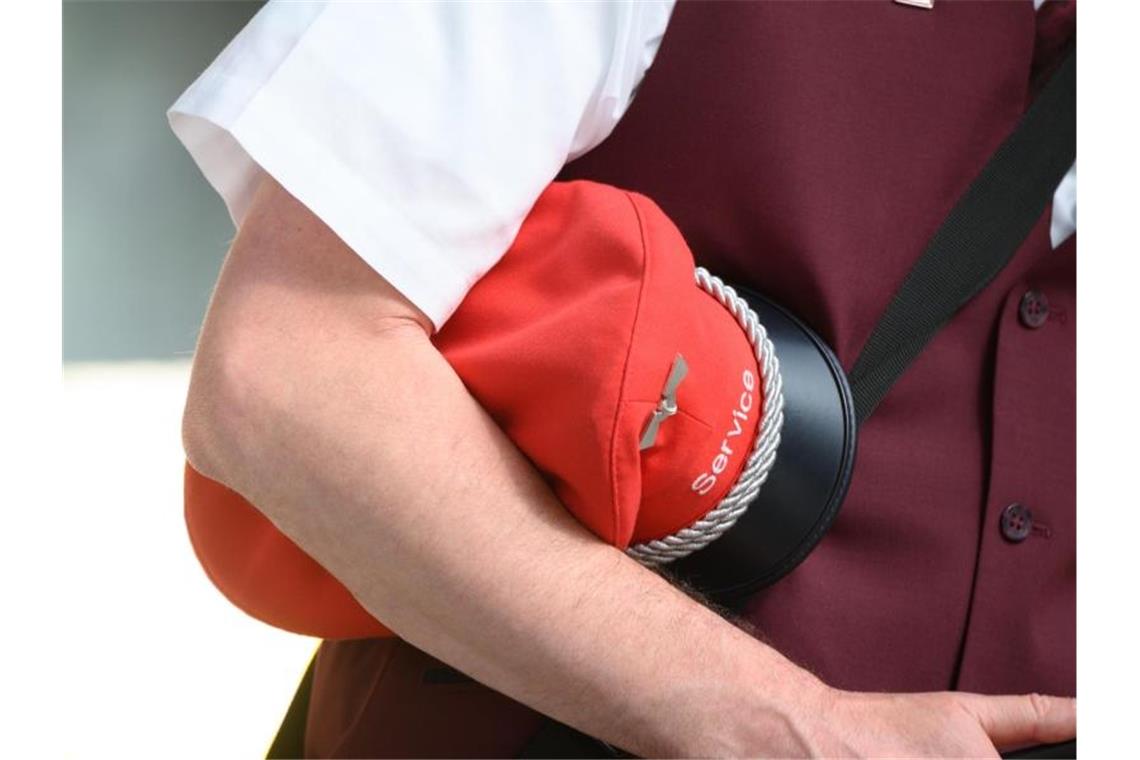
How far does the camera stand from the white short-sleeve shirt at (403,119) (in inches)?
25.1

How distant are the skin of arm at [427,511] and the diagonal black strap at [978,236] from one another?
233 mm

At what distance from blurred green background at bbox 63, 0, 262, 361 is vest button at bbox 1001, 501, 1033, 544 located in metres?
1.75

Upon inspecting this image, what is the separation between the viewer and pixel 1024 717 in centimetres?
80

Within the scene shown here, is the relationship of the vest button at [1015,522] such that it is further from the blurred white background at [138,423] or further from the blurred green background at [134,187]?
the blurred green background at [134,187]

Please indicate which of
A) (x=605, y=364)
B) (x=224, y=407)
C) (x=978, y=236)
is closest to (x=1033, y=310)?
(x=978, y=236)

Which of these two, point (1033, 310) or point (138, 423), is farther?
point (138, 423)

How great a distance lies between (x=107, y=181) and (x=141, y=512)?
77cm

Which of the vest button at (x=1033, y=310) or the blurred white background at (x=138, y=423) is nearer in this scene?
the vest button at (x=1033, y=310)

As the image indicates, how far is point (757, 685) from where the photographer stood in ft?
2.28

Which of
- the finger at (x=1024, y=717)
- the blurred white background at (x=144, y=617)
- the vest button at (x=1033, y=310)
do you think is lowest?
the blurred white background at (x=144, y=617)

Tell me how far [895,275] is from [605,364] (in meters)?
0.30

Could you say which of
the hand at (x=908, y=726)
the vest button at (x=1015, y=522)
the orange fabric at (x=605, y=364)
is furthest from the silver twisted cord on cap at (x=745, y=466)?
the vest button at (x=1015, y=522)

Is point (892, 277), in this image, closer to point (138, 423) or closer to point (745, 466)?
point (745, 466)

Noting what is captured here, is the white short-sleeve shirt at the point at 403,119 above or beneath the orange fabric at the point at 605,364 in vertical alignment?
above
